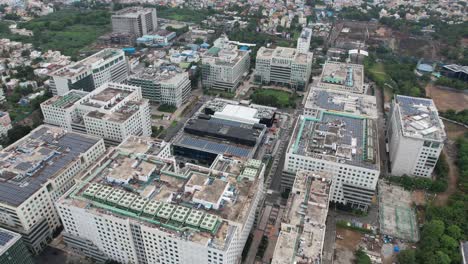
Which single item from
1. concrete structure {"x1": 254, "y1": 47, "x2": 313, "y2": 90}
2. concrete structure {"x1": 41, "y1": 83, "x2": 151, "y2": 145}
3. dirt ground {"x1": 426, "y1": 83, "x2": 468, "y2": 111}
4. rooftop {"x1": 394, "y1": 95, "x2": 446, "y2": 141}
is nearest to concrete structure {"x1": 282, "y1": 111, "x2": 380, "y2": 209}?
rooftop {"x1": 394, "y1": 95, "x2": 446, "y2": 141}

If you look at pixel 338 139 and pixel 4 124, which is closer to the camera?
pixel 338 139

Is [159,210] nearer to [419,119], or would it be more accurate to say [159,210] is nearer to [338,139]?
[338,139]

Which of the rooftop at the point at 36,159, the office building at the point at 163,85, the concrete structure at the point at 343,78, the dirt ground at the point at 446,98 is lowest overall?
the dirt ground at the point at 446,98

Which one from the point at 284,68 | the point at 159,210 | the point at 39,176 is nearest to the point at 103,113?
the point at 39,176

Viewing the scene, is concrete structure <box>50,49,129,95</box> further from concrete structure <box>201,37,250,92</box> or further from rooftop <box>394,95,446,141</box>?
rooftop <box>394,95,446,141</box>

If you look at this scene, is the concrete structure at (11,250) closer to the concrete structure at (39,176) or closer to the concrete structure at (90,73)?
the concrete structure at (39,176)

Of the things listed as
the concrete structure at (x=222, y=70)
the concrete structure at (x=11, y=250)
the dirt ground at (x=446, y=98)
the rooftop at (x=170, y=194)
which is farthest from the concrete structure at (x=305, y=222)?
the dirt ground at (x=446, y=98)

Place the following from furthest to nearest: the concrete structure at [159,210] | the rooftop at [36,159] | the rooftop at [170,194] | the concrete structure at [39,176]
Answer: the rooftop at [36,159] → the concrete structure at [39,176] → the rooftop at [170,194] → the concrete structure at [159,210]
